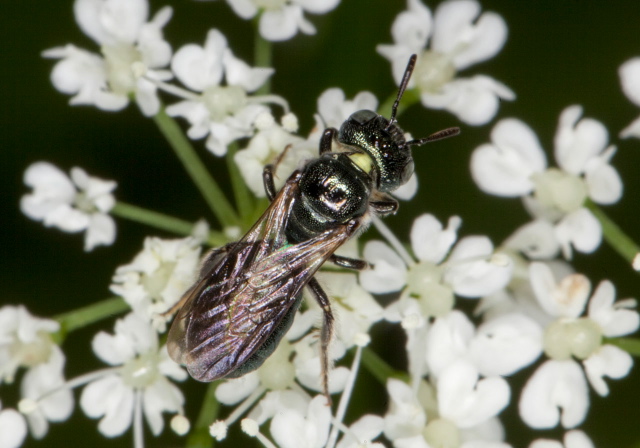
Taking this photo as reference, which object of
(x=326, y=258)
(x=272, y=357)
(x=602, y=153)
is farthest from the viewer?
(x=602, y=153)

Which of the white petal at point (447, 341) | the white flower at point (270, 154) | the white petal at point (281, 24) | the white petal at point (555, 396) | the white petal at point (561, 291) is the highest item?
the white petal at point (281, 24)

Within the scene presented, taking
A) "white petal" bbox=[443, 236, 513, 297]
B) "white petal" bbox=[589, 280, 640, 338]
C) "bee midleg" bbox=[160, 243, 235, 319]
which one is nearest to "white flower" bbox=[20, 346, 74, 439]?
"bee midleg" bbox=[160, 243, 235, 319]

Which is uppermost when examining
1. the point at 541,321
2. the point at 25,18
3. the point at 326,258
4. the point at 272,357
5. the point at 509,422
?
the point at 25,18

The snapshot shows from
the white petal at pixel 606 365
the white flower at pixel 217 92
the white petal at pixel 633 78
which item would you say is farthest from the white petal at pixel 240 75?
the white petal at pixel 606 365

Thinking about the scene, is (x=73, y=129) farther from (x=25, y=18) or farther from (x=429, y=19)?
(x=429, y=19)

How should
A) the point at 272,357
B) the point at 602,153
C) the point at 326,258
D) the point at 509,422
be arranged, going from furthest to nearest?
the point at 509,422, the point at 602,153, the point at 272,357, the point at 326,258

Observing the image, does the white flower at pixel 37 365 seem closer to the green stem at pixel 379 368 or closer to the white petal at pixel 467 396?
the green stem at pixel 379 368

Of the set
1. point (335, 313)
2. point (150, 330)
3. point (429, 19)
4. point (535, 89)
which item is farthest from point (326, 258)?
point (535, 89)
